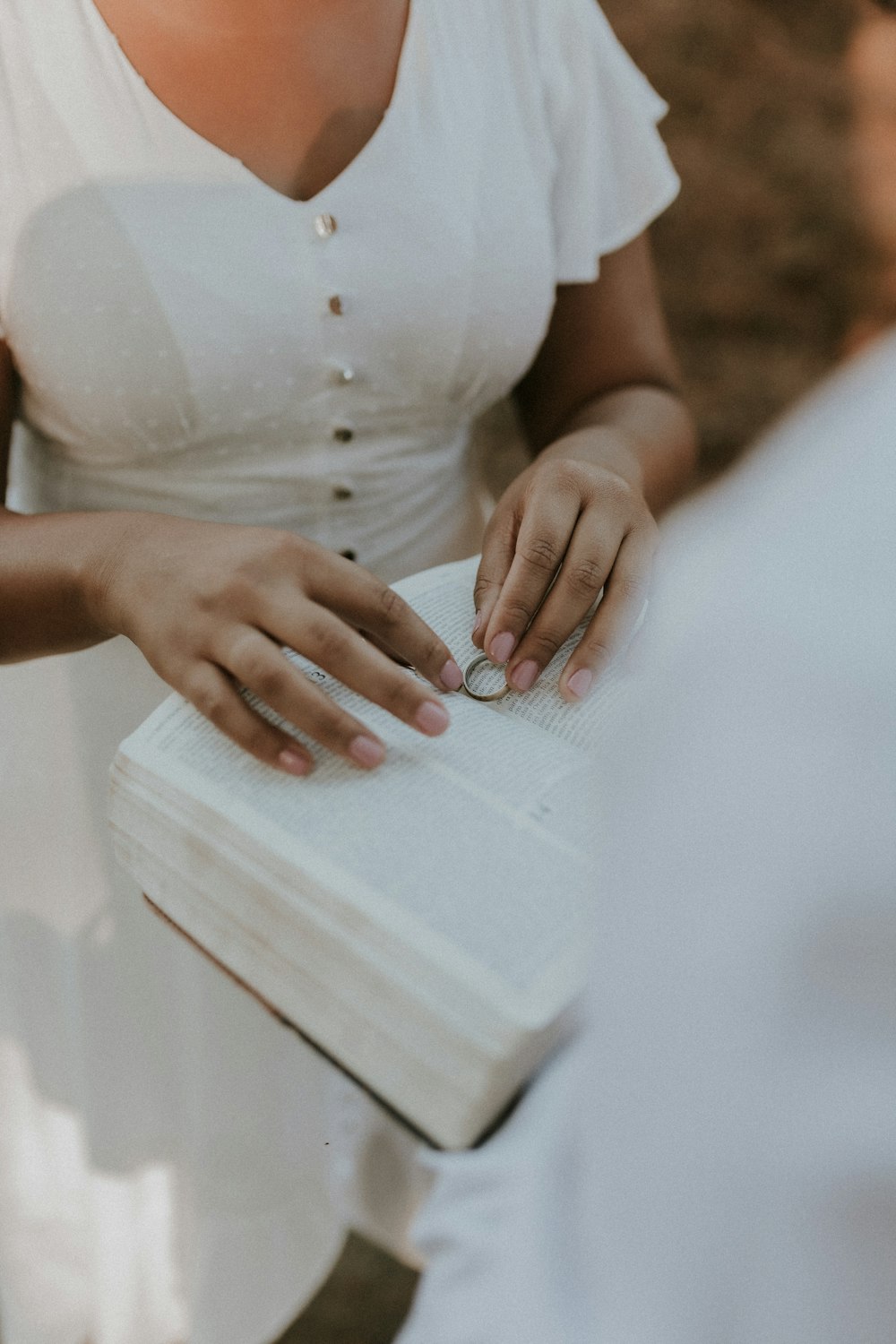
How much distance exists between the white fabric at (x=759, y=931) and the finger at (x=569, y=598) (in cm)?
23

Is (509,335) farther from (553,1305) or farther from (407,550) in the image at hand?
(553,1305)

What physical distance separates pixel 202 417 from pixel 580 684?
0.28 metres

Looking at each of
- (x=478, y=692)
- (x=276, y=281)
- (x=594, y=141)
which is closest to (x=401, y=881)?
(x=478, y=692)

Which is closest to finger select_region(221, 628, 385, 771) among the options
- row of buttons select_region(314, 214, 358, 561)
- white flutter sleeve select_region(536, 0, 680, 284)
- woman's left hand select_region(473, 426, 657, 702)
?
woman's left hand select_region(473, 426, 657, 702)

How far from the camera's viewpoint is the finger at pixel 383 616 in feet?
1.41

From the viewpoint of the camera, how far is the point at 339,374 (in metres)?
0.60

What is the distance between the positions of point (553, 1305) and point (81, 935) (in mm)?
565

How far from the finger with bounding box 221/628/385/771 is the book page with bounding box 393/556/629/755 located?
82mm

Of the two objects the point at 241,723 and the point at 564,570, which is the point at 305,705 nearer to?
the point at 241,723

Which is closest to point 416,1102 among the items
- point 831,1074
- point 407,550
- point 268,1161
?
point 831,1074

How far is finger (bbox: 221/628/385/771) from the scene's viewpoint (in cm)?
40

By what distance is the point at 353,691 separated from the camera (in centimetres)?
43

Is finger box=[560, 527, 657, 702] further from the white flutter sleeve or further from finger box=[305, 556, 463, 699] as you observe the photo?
the white flutter sleeve

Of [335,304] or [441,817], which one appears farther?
[335,304]
